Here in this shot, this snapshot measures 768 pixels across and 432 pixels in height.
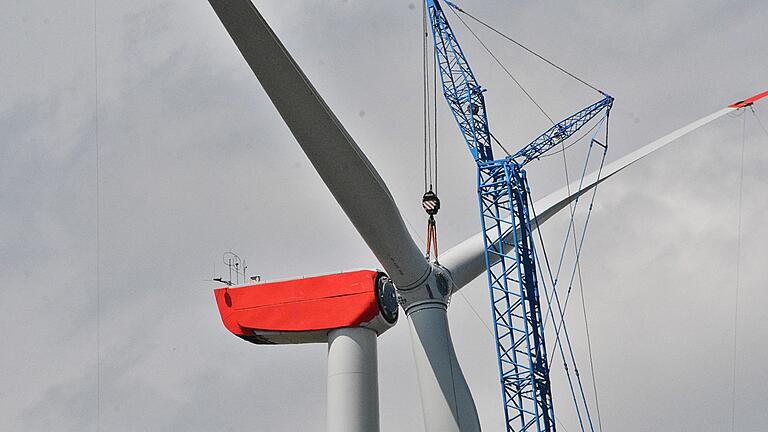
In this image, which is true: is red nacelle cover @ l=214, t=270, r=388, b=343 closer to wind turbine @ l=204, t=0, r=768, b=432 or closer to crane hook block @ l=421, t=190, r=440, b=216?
wind turbine @ l=204, t=0, r=768, b=432

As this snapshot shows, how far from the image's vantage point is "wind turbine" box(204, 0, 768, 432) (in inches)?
861

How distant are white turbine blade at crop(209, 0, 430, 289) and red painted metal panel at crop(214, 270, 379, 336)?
198 centimetres

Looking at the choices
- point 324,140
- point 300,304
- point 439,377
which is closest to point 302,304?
point 300,304

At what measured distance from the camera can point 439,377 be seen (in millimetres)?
28469

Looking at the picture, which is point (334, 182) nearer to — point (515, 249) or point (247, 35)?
point (247, 35)

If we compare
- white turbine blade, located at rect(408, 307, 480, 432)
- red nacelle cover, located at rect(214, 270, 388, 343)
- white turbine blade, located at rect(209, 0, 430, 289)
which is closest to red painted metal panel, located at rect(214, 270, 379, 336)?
red nacelle cover, located at rect(214, 270, 388, 343)

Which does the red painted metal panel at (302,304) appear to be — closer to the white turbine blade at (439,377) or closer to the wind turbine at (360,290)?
the wind turbine at (360,290)

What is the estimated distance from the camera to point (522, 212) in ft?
128

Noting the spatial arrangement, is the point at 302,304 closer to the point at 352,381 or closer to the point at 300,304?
the point at 300,304

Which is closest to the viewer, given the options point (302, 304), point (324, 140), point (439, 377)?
point (324, 140)

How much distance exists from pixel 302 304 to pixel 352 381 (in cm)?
340

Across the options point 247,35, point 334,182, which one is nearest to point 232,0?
point 247,35

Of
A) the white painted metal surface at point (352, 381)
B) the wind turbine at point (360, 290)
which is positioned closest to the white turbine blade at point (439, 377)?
the wind turbine at point (360, 290)

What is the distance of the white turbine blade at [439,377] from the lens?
2817 centimetres
